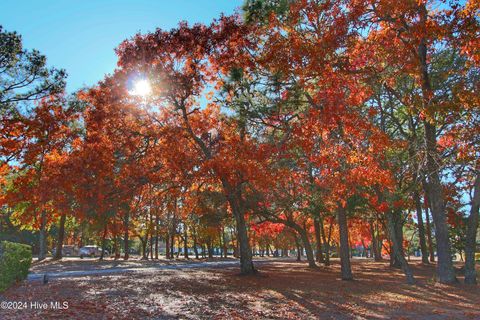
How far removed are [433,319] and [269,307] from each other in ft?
14.0

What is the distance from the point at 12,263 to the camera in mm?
12539

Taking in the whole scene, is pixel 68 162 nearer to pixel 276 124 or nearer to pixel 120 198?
pixel 120 198

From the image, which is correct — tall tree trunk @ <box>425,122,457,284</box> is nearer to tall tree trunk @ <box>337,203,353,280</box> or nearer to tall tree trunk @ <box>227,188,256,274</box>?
tall tree trunk @ <box>337,203,353,280</box>

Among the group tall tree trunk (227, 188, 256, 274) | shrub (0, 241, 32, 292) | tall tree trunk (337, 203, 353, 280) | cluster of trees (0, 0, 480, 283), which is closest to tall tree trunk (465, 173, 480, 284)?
cluster of trees (0, 0, 480, 283)

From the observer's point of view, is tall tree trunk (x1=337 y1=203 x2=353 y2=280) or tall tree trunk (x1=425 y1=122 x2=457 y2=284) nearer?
tall tree trunk (x1=425 y1=122 x2=457 y2=284)

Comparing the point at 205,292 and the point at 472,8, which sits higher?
the point at 472,8

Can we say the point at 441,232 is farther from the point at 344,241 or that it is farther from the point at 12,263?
the point at 12,263

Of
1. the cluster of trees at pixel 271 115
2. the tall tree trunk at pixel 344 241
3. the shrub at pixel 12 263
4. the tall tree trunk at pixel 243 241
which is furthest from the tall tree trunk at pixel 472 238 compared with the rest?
the shrub at pixel 12 263

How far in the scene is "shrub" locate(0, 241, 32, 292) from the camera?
11.0 metres

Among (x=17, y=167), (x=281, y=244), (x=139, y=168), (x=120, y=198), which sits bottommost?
(x=281, y=244)

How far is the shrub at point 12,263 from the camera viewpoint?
1102 centimetres

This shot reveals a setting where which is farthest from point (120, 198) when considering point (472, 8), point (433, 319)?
point (472, 8)

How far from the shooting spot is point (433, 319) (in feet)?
29.8

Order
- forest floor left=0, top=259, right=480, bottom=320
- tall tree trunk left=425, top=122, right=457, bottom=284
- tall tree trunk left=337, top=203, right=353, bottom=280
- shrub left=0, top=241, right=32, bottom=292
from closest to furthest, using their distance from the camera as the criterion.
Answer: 1. forest floor left=0, top=259, right=480, bottom=320
2. shrub left=0, top=241, right=32, bottom=292
3. tall tree trunk left=425, top=122, right=457, bottom=284
4. tall tree trunk left=337, top=203, right=353, bottom=280
